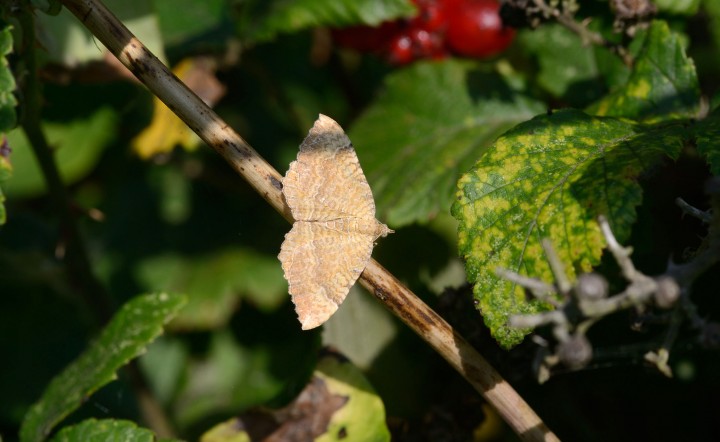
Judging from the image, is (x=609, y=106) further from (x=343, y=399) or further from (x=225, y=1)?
(x=225, y=1)

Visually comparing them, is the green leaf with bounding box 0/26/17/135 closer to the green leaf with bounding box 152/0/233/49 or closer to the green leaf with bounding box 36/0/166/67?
the green leaf with bounding box 36/0/166/67

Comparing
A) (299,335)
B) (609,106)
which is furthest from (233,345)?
(609,106)

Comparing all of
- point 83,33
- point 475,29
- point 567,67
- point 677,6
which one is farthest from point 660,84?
point 83,33

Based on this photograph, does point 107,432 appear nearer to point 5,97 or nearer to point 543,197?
point 5,97

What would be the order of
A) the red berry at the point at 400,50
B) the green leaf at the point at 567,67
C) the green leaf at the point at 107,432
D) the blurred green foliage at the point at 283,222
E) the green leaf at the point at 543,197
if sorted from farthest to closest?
the red berry at the point at 400,50 → the green leaf at the point at 567,67 → the blurred green foliage at the point at 283,222 → the green leaf at the point at 107,432 → the green leaf at the point at 543,197

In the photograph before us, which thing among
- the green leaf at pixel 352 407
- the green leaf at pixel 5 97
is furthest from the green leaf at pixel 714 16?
the green leaf at pixel 5 97

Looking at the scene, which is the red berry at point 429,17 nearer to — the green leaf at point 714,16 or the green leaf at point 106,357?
the green leaf at point 714,16
